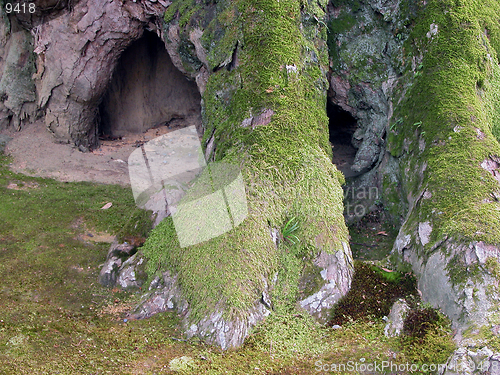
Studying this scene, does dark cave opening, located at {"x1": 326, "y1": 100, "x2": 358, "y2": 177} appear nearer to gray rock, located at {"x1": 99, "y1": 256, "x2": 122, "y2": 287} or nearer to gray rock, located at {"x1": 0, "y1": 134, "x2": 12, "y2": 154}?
gray rock, located at {"x1": 99, "y1": 256, "x2": 122, "y2": 287}

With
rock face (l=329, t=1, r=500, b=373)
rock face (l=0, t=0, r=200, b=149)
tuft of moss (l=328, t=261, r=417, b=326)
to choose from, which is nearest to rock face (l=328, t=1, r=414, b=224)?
rock face (l=329, t=1, r=500, b=373)

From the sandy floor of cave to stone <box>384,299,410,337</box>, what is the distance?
5.62 m

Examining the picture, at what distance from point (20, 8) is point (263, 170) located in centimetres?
638

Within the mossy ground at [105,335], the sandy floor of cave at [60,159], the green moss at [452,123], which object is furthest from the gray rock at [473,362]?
the sandy floor of cave at [60,159]

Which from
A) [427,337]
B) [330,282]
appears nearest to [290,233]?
[330,282]

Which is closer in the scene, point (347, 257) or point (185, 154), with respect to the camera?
point (347, 257)

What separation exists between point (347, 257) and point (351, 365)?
133 centimetres

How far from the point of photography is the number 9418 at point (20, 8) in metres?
8.34

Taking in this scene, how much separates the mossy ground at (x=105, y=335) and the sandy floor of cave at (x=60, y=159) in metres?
2.65

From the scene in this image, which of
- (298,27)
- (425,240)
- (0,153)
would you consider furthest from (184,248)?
(0,153)

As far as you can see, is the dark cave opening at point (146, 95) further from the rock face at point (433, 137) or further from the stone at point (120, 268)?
the stone at point (120, 268)

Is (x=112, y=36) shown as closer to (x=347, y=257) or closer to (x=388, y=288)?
(x=347, y=257)

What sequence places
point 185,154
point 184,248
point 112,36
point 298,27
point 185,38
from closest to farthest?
point 184,248 < point 298,27 < point 185,38 < point 112,36 < point 185,154

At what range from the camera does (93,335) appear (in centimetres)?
427
